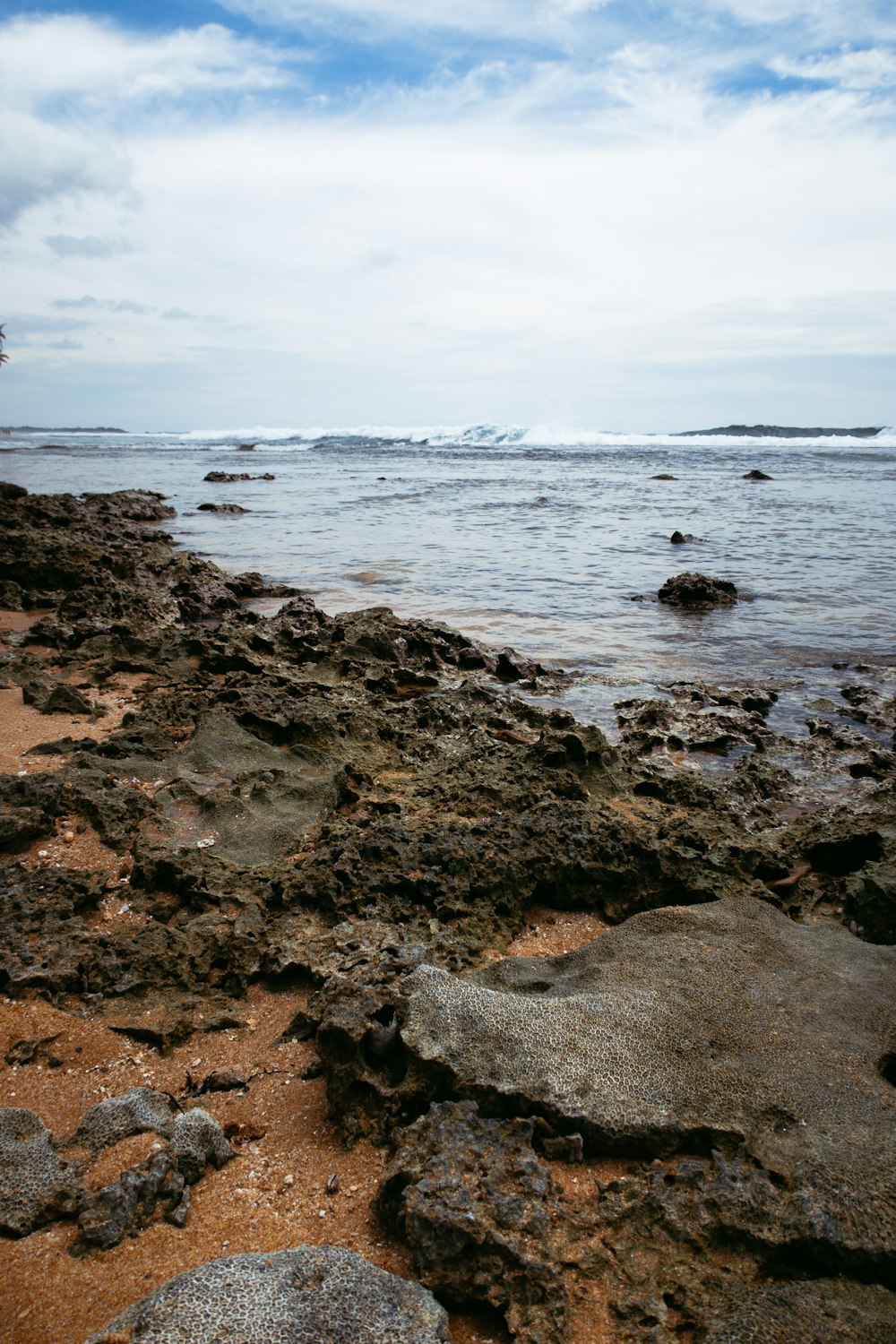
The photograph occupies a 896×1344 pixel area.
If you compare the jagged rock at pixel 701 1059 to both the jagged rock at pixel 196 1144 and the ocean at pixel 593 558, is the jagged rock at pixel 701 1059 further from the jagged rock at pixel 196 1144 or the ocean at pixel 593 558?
the ocean at pixel 593 558

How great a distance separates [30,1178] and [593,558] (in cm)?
1234

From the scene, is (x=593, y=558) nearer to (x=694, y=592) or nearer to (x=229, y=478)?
(x=694, y=592)

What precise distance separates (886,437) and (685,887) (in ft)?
300

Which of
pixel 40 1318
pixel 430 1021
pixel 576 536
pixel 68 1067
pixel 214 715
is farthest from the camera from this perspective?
pixel 576 536

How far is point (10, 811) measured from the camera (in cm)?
351

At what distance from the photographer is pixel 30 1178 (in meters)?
1.93

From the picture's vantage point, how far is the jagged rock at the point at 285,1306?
1.51 m

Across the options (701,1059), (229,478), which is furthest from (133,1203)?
(229,478)

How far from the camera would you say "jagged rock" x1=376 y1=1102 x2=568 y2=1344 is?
→ 170 centimetres

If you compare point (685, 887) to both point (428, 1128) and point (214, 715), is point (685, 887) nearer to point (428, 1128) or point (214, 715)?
point (428, 1128)

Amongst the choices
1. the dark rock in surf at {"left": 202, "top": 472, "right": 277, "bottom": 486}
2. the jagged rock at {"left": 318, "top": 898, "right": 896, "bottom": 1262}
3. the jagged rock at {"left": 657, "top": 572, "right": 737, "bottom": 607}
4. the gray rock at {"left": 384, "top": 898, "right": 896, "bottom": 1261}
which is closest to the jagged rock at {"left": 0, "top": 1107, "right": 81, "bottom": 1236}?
the jagged rock at {"left": 318, "top": 898, "right": 896, "bottom": 1262}

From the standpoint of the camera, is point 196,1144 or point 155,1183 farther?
point 196,1144

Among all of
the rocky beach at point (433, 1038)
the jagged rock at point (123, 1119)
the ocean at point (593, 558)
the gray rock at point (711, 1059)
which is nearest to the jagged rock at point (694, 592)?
the ocean at point (593, 558)

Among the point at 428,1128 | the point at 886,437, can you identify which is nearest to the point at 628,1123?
the point at 428,1128
